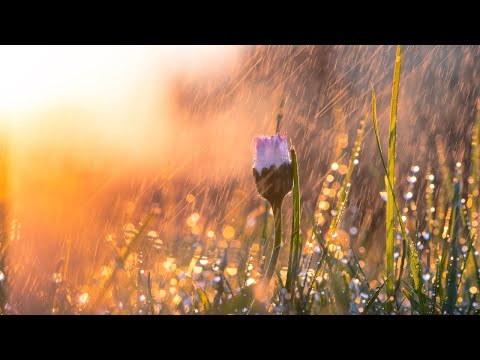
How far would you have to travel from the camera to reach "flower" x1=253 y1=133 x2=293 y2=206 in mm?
1147

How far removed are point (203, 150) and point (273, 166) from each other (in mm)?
1432

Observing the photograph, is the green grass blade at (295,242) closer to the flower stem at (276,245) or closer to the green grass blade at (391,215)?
the flower stem at (276,245)

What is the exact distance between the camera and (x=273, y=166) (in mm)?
1147

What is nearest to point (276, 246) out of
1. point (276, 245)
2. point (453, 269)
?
point (276, 245)

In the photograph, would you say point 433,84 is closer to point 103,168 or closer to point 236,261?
point 103,168

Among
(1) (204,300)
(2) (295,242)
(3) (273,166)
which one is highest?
(3) (273,166)

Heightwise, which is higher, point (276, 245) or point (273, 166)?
point (273, 166)

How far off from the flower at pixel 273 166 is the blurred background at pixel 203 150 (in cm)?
23

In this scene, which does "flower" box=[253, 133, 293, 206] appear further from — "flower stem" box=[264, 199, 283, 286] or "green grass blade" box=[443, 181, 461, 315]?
"green grass blade" box=[443, 181, 461, 315]

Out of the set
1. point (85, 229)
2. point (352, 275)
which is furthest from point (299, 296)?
point (85, 229)

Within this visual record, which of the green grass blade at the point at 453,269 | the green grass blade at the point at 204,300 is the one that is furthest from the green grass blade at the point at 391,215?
the green grass blade at the point at 204,300

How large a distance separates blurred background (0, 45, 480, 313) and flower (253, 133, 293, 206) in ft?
0.76

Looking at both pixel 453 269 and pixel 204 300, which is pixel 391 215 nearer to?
pixel 453 269
